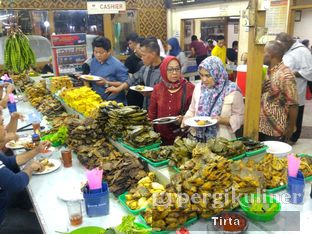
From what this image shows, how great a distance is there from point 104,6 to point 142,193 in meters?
3.09

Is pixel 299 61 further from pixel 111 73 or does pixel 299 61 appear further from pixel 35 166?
pixel 35 166

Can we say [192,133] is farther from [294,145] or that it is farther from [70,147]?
[294,145]

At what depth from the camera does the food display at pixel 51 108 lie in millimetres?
4099

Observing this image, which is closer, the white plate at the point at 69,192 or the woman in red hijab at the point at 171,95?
the white plate at the point at 69,192

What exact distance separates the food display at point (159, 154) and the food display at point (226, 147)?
30cm

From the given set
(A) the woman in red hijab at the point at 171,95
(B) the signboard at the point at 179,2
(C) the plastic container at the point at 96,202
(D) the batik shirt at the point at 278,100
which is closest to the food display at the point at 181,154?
(C) the plastic container at the point at 96,202

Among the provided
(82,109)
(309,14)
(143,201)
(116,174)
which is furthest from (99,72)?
(309,14)

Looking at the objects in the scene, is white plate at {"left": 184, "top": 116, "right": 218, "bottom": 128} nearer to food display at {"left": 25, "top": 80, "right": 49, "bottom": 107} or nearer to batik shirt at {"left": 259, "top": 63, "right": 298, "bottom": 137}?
batik shirt at {"left": 259, "top": 63, "right": 298, "bottom": 137}

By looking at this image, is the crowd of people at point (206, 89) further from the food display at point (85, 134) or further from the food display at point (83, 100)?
the food display at point (85, 134)

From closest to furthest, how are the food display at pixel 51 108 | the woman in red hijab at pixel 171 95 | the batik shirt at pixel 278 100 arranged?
the woman in red hijab at pixel 171 95 < the batik shirt at pixel 278 100 < the food display at pixel 51 108

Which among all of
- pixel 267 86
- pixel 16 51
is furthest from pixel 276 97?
pixel 16 51

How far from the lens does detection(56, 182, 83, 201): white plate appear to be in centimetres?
199

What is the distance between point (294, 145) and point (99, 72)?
3.22m

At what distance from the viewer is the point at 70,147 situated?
275cm
